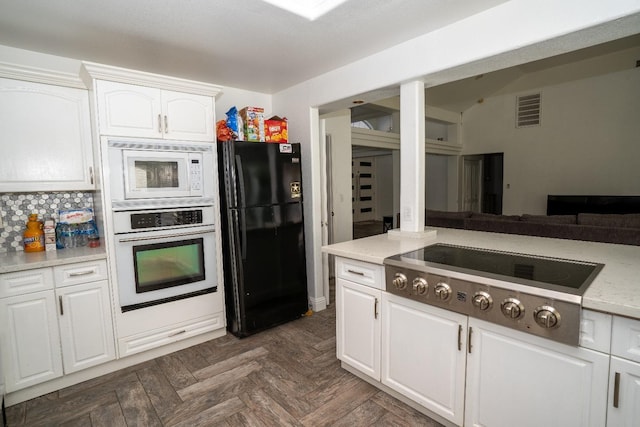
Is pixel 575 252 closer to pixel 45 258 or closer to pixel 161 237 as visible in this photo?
pixel 161 237

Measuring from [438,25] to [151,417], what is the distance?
2995 millimetres

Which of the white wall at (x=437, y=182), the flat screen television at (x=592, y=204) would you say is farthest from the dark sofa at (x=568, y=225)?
the white wall at (x=437, y=182)

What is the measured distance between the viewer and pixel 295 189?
3006 millimetres

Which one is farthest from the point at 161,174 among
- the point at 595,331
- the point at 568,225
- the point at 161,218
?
the point at 568,225

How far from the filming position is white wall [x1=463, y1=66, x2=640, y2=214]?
5406 millimetres

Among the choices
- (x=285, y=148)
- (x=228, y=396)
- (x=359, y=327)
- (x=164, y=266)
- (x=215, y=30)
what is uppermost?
(x=215, y=30)

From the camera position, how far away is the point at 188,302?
2604 millimetres

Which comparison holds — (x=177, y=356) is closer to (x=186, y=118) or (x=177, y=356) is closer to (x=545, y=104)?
(x=186, y=118)

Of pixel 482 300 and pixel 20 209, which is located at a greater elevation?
pixel 20 209

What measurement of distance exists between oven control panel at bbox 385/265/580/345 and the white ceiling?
5.09ft

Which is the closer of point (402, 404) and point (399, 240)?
point (402, 404)

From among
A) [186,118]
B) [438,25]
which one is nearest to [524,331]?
[438,25]

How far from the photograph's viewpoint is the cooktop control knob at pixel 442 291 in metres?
1.55

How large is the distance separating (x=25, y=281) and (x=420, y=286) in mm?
2387
